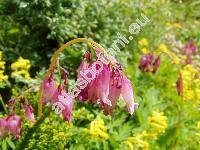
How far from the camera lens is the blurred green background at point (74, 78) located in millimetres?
3412

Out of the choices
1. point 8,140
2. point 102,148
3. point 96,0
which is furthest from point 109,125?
point 96,0

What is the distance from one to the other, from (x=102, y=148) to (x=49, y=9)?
1.76 m

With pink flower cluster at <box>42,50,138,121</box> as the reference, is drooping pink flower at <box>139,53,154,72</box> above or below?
above

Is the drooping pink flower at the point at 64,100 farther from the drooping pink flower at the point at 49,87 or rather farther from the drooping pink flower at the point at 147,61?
the drooping pink flower at the point at 147,61

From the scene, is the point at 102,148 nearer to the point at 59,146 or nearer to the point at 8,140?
the point at 59,146

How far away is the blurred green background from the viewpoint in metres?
3.41

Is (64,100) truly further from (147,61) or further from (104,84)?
(147,61)

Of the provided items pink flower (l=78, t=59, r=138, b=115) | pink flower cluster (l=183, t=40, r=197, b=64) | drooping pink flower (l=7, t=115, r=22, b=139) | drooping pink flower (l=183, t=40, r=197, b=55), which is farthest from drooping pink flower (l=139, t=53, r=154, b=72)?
pink flower (l=78, t=59, r=138, b=115)

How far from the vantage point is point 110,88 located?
68.3 inches

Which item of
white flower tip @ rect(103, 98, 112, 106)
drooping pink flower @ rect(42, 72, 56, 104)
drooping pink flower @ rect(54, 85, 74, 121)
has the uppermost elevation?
drooping pink flower @ rect(42, 72, 56, 104)

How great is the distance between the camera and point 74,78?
4.56 meters

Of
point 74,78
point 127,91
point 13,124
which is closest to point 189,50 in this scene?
point 74,78

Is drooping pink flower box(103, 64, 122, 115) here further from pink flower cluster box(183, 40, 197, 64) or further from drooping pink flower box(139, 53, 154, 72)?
pink flower cluster box(183, 40, 197, 64)

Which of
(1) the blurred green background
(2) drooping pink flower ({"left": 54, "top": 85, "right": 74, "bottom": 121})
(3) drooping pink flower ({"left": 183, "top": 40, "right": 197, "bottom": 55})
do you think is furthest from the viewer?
(3) drooping pink flower ({"left": 183, "top": 40, "right": 197, "bottom": 55})
